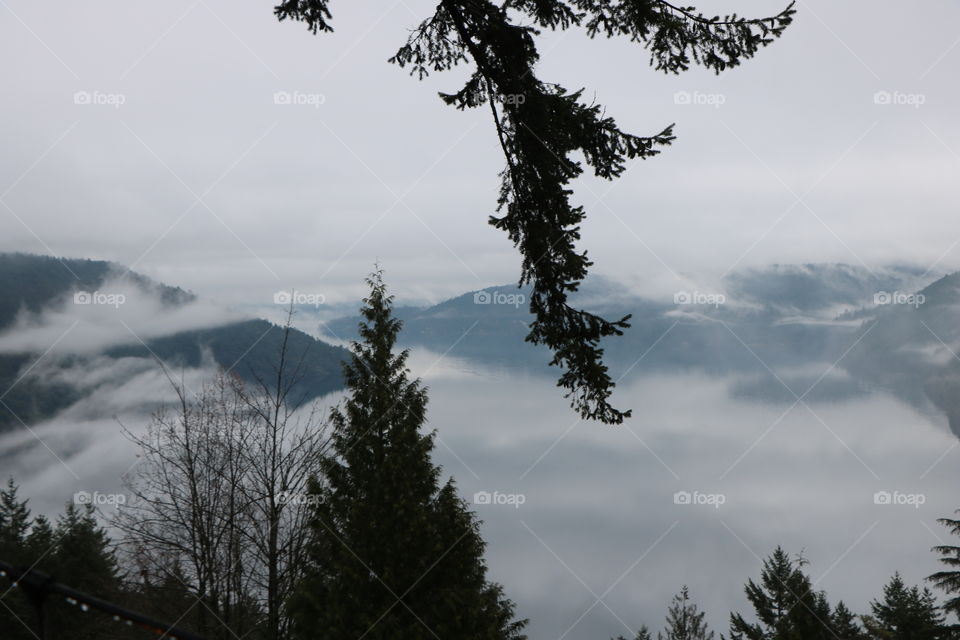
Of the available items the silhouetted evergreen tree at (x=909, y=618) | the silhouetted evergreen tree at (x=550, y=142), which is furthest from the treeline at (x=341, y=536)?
the silhouetted evergreen tree at (x=909, y=618)

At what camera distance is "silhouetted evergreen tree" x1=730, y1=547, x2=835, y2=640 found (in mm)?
24094

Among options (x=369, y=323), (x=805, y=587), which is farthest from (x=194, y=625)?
(x=805, y=587)

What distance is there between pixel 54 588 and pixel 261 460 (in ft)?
33.9

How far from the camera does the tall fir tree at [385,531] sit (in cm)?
1067

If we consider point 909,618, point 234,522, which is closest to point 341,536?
point 234,522

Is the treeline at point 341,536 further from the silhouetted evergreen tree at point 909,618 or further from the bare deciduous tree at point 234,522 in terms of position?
the silhouetted evergreen tree at point 909,618

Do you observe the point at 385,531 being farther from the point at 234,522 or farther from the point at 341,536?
the point at 234,522

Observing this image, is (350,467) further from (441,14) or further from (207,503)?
(441,14)

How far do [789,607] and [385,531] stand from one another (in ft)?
84.9

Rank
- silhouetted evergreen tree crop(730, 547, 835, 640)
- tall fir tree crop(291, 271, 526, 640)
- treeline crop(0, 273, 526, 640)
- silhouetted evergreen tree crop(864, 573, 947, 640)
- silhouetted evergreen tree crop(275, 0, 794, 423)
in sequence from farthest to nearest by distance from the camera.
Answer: silhouetted evergreen tree crop(864, 573, 947, 640) < silhouetted evergreen tree crop(730, 547, 835, 640) < treeline crop(0, 273, 526, 640) < tall fir tree crop(291, 271, 526, 640) < silhouetted evergreen tree crop(275, 0, 794, 423)

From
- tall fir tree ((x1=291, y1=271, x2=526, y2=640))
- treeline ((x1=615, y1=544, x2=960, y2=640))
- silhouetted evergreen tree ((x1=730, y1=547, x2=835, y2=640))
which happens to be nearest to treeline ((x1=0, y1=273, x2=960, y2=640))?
tall fir tree ((x1=291, y1=271, x2=526, y2=640))

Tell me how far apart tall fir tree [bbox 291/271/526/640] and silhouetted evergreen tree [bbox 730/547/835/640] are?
1753 centimetres

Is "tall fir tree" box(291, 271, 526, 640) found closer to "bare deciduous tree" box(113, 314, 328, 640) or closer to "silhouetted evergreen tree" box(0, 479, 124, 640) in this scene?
"bare deciduous tree" box(113, 314, 328, 640)

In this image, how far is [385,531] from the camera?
1119cm
